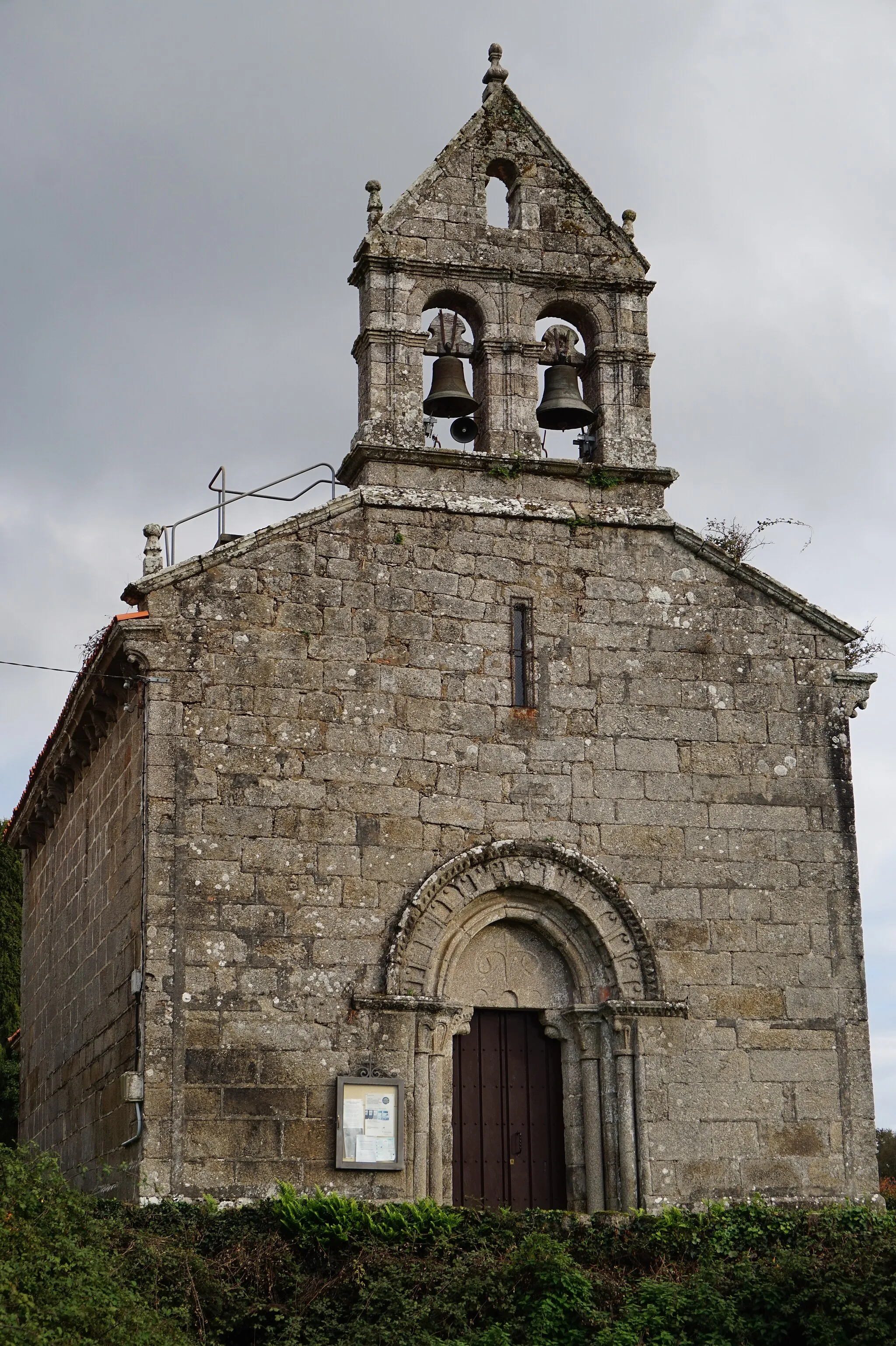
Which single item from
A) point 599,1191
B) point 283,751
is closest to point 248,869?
point 283,751

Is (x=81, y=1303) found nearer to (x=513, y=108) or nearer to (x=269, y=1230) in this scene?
(x=269, y=1230)

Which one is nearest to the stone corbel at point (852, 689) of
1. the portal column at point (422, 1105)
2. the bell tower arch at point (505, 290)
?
the bell tower arch at point (505, 290)

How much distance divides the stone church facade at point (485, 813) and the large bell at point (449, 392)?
0.18 meters

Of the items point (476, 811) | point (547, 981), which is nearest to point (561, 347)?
point (476, 811)

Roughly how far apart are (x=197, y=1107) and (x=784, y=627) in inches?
266

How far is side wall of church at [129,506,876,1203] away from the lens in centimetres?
1326

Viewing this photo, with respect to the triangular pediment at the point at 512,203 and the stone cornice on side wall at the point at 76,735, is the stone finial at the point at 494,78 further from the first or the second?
the stone cornice on side wall at the point at 76,735

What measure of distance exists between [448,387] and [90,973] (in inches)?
248

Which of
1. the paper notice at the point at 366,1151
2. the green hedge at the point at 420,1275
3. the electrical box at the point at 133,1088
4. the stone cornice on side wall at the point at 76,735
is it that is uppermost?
the stone cornice on side wall at the point at 76,735

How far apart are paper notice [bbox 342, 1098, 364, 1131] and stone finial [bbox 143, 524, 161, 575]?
460cm

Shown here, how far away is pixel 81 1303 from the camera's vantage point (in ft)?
33.6

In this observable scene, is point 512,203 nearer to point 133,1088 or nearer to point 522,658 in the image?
point 522,658

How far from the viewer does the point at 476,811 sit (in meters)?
14.3

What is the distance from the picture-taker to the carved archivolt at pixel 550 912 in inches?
552
